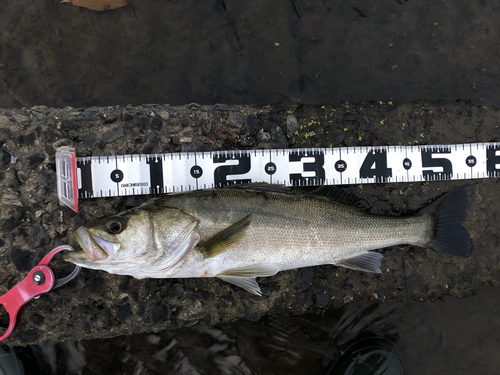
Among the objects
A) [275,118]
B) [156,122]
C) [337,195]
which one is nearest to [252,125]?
[275,118]

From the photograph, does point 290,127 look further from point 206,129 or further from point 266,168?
point 206,129

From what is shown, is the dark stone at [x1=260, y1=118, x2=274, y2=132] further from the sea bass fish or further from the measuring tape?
the sea bass fish

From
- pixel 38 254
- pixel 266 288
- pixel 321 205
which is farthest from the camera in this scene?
pixel 266 288

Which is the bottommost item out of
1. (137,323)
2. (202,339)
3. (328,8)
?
(202,339)

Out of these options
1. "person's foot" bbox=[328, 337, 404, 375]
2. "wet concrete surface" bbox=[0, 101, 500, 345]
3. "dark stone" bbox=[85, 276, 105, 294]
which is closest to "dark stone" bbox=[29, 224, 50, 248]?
"wet concrete surface" bbox=[0, 101, 500, 345]

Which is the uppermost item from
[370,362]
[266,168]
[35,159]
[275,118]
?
[275,118]

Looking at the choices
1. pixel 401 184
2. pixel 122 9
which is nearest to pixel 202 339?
pixel 401 184

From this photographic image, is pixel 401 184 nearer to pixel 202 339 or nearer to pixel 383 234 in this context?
pixel 383 234
